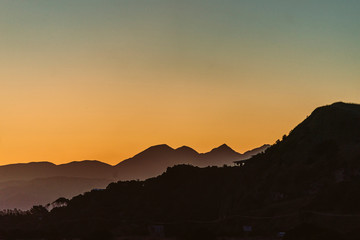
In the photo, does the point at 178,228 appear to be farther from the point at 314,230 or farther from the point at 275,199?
the point at 314,230

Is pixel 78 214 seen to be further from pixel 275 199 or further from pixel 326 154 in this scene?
pixel 326 154

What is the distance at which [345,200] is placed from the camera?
257 feet

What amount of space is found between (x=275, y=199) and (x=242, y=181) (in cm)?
1825

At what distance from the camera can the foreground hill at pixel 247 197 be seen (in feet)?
266

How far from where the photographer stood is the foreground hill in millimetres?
81125

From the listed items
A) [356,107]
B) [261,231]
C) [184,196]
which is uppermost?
[356,107]

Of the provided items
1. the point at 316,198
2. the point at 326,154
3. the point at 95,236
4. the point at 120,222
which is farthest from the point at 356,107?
the point at 95,236

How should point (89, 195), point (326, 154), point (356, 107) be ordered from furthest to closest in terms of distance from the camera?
point (356, 107)
point (89, 195)
point (326, 154)

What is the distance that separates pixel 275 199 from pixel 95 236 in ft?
117

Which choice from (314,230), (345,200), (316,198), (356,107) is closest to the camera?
(314,230)

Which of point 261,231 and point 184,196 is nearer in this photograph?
point 261,231

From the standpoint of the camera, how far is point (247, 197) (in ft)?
336

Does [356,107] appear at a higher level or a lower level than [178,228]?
higher

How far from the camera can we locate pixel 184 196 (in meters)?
115
